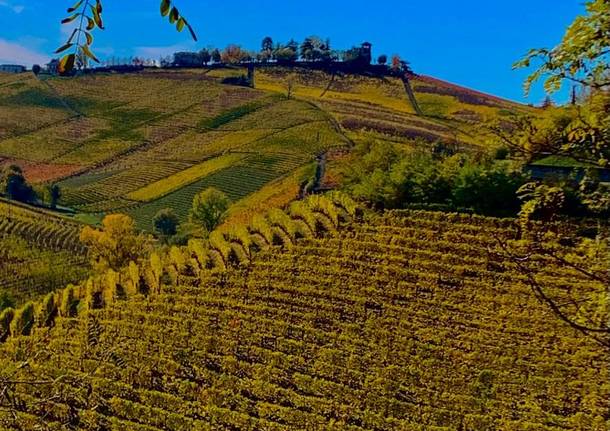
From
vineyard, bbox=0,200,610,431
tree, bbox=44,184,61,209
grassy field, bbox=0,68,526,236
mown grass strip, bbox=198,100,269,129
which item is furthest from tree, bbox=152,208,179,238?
mown grass strip, bbox=198,100,269,129

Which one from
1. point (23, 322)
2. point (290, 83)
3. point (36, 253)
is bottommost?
point (23, 322)

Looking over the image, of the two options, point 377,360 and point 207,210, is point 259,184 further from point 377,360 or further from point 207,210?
point 377,360

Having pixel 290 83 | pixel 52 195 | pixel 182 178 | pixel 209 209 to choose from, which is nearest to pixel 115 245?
pixel 209 209

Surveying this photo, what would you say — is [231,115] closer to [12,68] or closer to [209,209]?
[209,209]

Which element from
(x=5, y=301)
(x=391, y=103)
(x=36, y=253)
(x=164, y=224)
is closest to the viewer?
(x=5, y=301)

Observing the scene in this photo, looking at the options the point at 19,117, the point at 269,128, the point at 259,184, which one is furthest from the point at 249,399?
the point at 19,117

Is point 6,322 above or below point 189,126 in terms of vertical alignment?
below

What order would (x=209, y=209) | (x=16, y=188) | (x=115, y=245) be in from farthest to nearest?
(x=16, y=188) → (x=209, y=209) → (x=115, y=245)

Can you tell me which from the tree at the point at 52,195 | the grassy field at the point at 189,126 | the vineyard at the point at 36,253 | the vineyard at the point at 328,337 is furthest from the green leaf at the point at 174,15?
the tree at the point at 52,195
